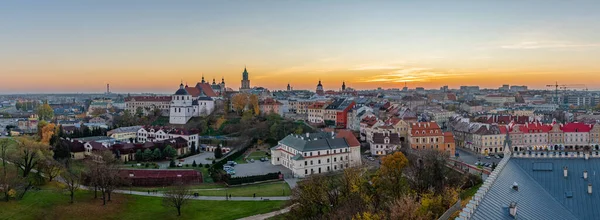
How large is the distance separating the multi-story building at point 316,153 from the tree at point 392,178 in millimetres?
12823

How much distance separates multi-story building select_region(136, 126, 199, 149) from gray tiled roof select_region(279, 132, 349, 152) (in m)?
20.4

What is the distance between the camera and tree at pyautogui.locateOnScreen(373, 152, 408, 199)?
36.7m

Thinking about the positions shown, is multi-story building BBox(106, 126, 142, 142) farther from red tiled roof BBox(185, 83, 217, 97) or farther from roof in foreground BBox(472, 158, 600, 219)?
roof in foreground BBox(472, 158, 600, 219)

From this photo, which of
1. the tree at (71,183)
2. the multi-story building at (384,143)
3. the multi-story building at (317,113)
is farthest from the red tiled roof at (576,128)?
the tree at (71,183)

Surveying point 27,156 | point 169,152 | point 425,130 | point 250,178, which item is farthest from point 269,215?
point 425,130

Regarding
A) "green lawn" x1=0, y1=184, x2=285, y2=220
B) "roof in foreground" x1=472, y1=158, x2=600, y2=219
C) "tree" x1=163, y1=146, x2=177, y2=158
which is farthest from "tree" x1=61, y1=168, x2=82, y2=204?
"roof in foreground" x1=472, y1=158, x2=600, y2=219

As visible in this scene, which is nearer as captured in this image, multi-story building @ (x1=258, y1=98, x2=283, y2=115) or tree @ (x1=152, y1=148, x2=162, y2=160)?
tree @ (x1=152, y1=148, x2=162, y2=160)

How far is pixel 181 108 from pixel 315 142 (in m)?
49.0

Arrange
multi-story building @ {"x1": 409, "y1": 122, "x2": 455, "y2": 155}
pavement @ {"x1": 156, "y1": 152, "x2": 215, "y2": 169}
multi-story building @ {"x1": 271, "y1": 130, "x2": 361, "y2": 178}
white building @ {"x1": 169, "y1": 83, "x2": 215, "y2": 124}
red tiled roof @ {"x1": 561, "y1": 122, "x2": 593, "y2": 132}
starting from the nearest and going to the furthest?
1. multi-story building @ {"x1": 271, "y1": 130, "x2": 361, "y2": 178}
2. pavement @ {"x1": 156, "y1": 152, "x2": 215, "y2": 169}
3. multi-story building @ {"x1": 409, "y1": 122, "x2": 455, "y2": 155}
4. red tiled roof @ {"x1": 561, "y1": 122, "x2": 593, "y2": 132}
5. white building @ {"x1": 169, "y1": 83, "x2": 215, "y2": 124}

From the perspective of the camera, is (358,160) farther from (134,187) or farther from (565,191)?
(565,191)

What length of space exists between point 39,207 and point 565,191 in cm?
4051

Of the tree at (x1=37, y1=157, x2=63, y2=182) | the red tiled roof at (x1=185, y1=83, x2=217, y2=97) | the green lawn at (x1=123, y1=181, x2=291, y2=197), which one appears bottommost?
the green lawn at (x1=123, y1=181, x2=291, y2=197)

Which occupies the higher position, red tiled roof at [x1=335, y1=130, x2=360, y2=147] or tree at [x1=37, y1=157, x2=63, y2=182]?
red tiled roof at [x1=335, y1=130, x2=360, y2=147]

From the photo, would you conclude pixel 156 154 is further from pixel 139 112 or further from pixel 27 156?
pixel 139 112
